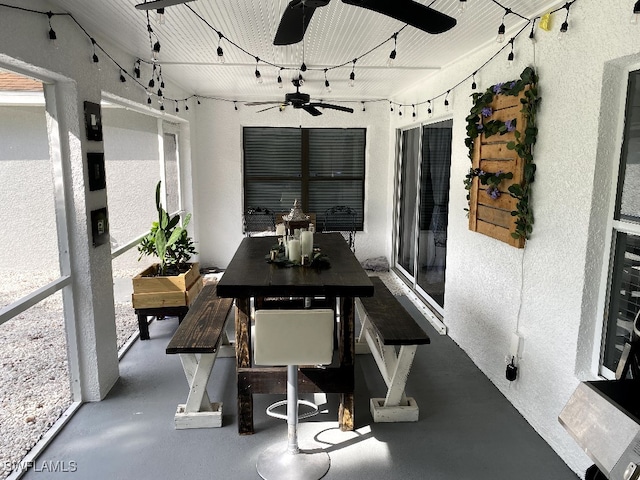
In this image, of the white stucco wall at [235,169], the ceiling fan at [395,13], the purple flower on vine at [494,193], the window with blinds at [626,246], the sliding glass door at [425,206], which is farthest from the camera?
the white stucco wall at [235,169]

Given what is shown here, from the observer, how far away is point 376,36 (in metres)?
3.09

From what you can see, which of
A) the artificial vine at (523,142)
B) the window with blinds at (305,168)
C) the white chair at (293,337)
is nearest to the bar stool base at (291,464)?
the white chair at (293,337)

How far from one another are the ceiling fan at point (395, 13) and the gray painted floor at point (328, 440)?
6.66 ft

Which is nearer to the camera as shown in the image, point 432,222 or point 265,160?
point 432,222

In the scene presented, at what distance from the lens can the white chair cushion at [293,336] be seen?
204 centimetres

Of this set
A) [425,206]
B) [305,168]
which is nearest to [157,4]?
[425,206]

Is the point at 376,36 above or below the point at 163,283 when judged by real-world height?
above

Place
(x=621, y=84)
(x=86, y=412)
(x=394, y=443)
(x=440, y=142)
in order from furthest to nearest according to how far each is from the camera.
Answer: (x=440, y=142) → (x=86, y=412) → (x=394, y=443) → (x=621, y=84)

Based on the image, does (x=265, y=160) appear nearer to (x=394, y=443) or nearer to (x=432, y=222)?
(x=432, y=222)

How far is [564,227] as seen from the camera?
239cm

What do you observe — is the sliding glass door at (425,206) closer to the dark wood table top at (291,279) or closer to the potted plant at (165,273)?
the dark wood table top at (291,279)

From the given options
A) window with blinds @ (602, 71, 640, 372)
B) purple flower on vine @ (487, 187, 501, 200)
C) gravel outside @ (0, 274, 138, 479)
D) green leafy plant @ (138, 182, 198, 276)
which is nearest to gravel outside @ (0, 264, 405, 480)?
gravel outside @ (0, 274, 138, 479)

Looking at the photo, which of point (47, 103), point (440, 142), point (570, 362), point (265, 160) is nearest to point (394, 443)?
point (570, 362)

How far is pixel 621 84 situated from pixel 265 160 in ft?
16.0
